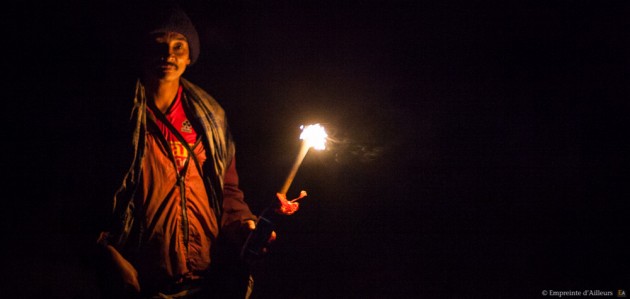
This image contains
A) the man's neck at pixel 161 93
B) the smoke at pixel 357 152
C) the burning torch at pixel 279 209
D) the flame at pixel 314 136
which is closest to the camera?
the burning torch at pixel 279 209

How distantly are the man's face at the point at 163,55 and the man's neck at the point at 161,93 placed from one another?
0.06m

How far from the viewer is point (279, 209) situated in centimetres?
241

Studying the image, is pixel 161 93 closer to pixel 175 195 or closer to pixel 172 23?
pixel 172 23

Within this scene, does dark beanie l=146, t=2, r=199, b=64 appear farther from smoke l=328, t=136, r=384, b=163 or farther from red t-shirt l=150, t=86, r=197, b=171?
smoke l=328, t=136, r=384, b=163

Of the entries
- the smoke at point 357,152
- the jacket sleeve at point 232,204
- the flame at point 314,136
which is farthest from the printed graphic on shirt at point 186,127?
the smoke at point 357,152

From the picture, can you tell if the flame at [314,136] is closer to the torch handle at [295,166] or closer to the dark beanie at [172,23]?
the torch handle at [295,166]

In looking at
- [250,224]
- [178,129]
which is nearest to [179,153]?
[178,129]

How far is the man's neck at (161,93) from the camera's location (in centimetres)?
292

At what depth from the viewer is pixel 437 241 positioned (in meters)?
4.30

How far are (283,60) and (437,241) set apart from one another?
2.57 metres

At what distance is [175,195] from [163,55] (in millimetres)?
1008

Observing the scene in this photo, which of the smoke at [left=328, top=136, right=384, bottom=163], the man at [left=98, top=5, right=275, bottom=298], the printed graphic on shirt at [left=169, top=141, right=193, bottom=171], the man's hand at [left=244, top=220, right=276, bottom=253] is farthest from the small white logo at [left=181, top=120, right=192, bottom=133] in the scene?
the smoke at [left=328, top=136, right=384, bottom=163]

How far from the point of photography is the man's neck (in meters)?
2.92

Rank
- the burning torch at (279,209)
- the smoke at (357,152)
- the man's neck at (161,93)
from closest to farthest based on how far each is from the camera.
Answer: the burning torch at (279,209), the man's neck at (161,93), the smoke at (357,152)
